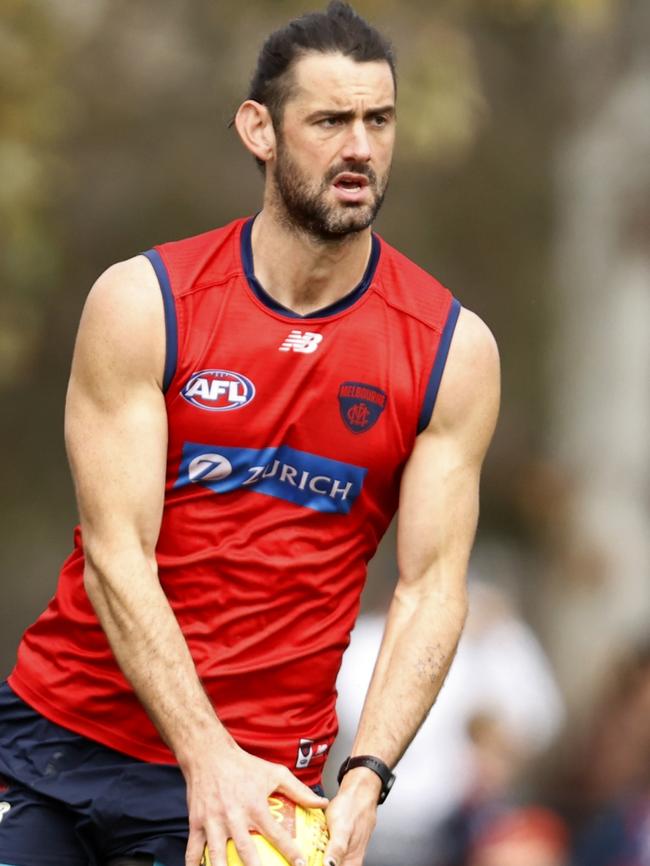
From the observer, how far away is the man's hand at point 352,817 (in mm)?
5332

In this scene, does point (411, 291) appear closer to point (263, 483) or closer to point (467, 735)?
point (263, 483)

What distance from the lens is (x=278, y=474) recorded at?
566 centimetres

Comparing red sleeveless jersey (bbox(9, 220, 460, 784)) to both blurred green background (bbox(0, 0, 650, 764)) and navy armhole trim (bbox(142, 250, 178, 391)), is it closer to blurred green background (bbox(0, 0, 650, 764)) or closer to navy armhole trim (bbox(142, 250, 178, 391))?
navy armhole trim (bbox(142, 250, 178, 391))

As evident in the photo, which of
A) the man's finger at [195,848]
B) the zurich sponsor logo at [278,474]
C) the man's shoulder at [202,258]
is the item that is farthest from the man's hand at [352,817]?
the man's shoulder at [202,258]

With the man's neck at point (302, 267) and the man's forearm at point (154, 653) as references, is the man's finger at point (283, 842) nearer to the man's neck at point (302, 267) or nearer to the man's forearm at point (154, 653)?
the man's forearm at point (154, 653)

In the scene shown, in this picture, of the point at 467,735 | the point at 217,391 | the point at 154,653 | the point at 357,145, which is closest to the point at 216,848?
the point at 154,653

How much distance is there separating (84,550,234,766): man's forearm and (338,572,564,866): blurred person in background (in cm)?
353

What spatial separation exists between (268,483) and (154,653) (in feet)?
2.08

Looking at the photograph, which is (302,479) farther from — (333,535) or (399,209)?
(399,209)

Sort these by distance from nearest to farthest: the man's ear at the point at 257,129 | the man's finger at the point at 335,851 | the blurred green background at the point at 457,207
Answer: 1. the man's finger at the point at 335,851
2. the man's ear at the point at 257,129
3. the blurred green background at the point at 457,207

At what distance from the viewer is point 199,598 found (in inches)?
222

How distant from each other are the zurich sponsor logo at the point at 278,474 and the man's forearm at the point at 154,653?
0.32 metres

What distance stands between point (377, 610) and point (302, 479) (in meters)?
5.29

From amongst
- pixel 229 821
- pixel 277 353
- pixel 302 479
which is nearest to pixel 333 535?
pixel 302 479
